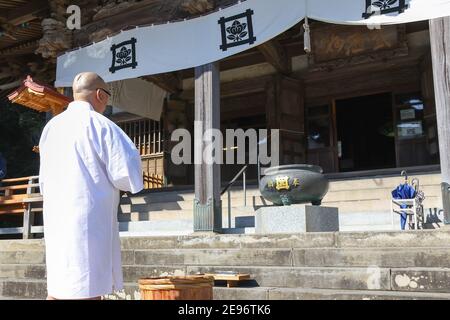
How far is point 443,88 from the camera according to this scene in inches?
226

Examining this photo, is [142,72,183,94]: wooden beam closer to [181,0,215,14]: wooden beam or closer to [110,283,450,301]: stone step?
[181,0,215,14]: wooden beam

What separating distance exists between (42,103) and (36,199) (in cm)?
173

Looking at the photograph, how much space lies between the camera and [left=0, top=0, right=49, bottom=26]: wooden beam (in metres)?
10.2

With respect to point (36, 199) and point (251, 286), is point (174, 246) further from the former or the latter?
point (36, 199)

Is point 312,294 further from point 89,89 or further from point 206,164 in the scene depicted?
point 206,164

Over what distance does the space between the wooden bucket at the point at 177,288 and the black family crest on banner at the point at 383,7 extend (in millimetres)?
4887

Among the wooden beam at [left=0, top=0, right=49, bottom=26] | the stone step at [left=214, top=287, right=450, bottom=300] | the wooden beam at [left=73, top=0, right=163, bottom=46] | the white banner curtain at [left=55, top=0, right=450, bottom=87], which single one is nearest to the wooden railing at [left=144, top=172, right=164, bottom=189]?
the white banner curtain at [left=55, top=0, right=450, bottom=87]

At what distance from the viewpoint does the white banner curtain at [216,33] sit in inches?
257

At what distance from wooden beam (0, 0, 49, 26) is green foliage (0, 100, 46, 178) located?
12.1 feet

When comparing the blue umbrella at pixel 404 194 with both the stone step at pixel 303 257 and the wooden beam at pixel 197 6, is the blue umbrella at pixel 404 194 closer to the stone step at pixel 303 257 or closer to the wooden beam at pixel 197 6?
the stone step at pixel 303 257

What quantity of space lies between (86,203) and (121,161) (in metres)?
0.26

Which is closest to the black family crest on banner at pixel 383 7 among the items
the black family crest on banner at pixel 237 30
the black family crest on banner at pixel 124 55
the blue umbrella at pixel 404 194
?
the black family crest on banner at pixel 237 30

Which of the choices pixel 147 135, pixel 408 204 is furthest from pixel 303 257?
pixel 147 135
